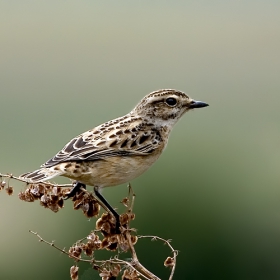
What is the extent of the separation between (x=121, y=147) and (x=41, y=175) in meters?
1.17

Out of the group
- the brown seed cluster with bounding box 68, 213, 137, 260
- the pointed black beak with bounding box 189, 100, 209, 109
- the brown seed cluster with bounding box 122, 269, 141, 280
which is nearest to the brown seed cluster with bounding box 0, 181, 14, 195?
the brown seed cluster with bounding box 68, 213, 137, 260

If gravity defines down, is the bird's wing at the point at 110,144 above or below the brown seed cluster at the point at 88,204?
above

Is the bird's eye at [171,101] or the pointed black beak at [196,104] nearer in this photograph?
the pointed black beak at [196,104]

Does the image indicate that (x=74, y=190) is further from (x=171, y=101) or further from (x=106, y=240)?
(x=171, y=101)

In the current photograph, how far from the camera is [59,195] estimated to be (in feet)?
20.6

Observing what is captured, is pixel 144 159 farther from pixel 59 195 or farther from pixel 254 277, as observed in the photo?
pixel 254 277

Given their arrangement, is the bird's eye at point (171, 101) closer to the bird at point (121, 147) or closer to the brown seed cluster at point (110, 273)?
the bird at point (121, 147)

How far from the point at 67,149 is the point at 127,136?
748 millimetres

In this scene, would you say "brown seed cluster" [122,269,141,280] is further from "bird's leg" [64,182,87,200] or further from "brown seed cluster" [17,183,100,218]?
"bird's leg" [64,182,87,200]

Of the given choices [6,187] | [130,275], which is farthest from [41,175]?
[130,275]

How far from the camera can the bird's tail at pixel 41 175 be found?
631 centimetres

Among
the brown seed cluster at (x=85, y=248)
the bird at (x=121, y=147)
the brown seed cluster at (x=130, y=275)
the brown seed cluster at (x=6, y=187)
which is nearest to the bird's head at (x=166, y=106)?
the bird at (x=121, y=147)

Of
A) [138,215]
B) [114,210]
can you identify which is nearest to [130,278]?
[114,210]

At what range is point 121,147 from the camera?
7.39 m
